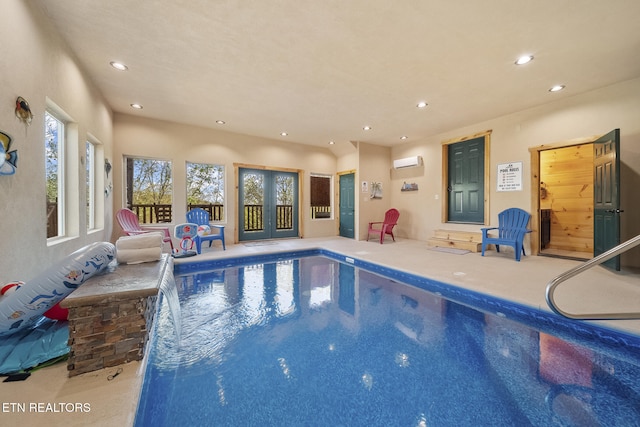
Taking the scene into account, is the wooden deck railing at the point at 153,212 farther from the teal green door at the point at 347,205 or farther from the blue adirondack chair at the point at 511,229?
the blue adirondack chair at the point at 511,229

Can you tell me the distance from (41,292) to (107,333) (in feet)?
1.46

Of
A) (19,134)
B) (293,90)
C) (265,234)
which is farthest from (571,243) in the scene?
(19,134)

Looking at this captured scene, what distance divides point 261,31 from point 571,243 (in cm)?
717

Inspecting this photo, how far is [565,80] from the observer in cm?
371

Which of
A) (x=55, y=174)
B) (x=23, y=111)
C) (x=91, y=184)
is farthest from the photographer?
(x=91, y=184)

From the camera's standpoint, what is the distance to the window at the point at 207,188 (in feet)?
19.9

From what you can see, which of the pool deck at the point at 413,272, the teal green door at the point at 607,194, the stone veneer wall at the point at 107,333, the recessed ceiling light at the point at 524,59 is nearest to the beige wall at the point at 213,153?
the pool deck at the point at 413,272

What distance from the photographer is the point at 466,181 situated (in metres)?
5.89

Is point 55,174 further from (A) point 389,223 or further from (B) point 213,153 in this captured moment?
(A) point 389,223

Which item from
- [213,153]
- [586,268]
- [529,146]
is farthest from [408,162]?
[586,268]

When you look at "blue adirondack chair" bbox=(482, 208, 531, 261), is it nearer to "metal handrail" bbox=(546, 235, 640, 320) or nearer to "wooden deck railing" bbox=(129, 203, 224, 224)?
"metal handrail" bbox=(546, 235, 640, 320)

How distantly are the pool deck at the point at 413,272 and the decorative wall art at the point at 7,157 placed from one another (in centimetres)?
146

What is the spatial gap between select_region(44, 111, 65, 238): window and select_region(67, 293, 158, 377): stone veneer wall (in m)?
2.29
